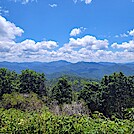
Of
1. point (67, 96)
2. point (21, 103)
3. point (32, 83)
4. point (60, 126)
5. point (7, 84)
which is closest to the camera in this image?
point (60, 126)

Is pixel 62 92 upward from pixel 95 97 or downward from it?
upward

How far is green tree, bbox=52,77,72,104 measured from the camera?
1356 inches

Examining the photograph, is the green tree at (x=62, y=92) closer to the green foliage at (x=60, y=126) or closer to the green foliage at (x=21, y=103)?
the green foliage at (x=21, y=103)

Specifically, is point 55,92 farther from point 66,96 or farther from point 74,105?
point 74,105

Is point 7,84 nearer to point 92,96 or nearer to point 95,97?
point 92,96

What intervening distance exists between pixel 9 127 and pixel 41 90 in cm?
3130

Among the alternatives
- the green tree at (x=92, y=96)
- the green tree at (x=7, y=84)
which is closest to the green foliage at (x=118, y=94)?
the green tree at (x=92, y=96)

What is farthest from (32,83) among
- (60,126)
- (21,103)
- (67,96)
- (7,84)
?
(60,126)

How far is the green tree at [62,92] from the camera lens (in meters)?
34.4

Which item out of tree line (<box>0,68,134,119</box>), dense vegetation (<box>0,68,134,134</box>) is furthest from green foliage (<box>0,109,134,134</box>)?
tree line (<box>0,68,134,119</box>)

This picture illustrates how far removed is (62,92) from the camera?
3509 cm

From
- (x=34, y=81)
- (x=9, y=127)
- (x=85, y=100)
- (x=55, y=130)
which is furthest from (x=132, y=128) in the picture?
(x=34, y=81)

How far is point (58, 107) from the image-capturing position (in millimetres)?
29859

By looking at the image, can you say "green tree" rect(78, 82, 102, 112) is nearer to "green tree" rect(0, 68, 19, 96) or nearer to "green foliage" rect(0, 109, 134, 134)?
"green tree" rect(0, 68, 19, 96)
